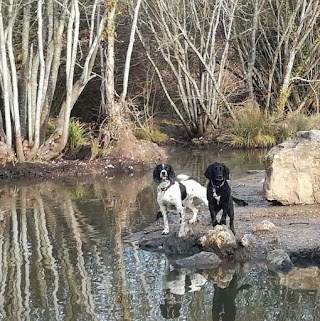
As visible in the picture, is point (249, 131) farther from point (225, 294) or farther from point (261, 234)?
point (225, 294)

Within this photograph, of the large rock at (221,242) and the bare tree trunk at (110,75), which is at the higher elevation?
the bare tree trunk at (110,75)

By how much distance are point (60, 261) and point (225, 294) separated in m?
2.44

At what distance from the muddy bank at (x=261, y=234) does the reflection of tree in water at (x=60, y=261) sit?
58 centimetres

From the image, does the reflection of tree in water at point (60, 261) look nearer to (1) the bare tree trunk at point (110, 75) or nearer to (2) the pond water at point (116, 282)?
(2) the pond water at point (116, 282)

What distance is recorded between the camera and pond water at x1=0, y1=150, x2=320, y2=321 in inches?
275

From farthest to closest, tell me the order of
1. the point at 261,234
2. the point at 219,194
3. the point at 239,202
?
the point at 239,202 → the point at 219,194 → the point at 261,234

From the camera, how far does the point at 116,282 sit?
803 cm

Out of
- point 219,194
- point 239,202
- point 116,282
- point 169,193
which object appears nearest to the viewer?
point 116,282

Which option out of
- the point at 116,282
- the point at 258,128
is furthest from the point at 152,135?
the point at 116,282

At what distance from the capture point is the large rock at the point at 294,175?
10.9 metres

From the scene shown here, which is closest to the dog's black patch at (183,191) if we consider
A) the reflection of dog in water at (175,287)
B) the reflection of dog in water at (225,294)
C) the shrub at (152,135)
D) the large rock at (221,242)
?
the large rock at (221,242)

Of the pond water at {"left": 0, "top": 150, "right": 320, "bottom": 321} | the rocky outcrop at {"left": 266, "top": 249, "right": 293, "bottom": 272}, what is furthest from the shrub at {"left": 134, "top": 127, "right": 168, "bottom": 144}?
the rocky outcrop at {"left": 266, "top": 249, "right": 293, "bottom": 272}

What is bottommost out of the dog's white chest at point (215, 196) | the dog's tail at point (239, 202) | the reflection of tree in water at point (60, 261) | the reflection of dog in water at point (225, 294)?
the reflection of dog in water at point (225, 294)

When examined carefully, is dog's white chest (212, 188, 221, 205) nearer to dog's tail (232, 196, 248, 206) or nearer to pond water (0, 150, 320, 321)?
pond water (0, 150, 320, 321)
